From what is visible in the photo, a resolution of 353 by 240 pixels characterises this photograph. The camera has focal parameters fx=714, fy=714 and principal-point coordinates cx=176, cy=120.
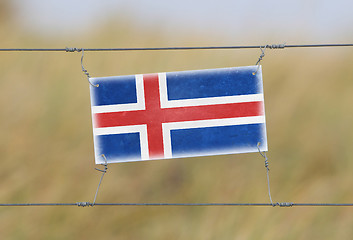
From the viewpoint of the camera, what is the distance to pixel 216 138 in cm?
839

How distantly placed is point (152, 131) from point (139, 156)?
33 cm

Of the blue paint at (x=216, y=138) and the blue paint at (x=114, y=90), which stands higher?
the blue paint at (x=114, y=90)

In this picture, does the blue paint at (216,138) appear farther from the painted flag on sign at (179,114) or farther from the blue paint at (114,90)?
the blue paint at (114,90)

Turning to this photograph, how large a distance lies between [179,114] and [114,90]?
82 cm

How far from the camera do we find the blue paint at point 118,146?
27.4 ft

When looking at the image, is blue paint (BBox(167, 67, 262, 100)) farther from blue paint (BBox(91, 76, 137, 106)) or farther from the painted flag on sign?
blue paint (BBox(91, 76, 137, 106))

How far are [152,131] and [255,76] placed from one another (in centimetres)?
137

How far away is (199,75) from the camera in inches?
330

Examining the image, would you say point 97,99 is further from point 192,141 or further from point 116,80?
point 192,141

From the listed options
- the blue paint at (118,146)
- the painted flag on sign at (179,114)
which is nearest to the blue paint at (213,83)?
the painted flag on sign at (179,114)

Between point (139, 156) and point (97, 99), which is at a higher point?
point (97, 99)

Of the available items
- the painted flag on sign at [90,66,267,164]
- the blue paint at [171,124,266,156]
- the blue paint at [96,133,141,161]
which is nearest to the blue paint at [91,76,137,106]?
the painted flag on sign at [90,66,267,164]

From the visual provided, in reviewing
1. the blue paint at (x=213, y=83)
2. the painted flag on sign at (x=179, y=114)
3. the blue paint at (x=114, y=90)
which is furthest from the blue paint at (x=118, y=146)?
the blue paint at (x=213, y=83)

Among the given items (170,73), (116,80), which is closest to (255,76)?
(170,73)
